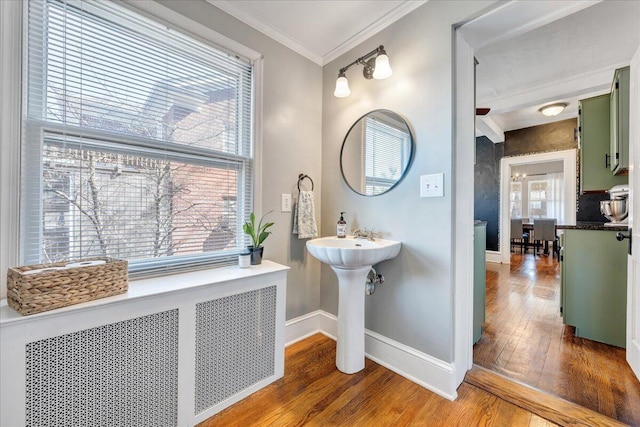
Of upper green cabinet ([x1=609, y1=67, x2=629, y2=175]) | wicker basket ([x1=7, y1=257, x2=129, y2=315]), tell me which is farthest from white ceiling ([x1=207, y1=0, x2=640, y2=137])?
wicker basket ([x1=7, y1=257, x2=129, y2=315])

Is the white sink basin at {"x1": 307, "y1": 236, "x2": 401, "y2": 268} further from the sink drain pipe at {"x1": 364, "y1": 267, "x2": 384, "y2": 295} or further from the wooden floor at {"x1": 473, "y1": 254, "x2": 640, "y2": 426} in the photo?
the wooden floor at {"x1": 473, "y1": 254, "x2": 640, "y2": 426}

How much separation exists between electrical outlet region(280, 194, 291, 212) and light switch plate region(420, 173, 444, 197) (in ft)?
3.16

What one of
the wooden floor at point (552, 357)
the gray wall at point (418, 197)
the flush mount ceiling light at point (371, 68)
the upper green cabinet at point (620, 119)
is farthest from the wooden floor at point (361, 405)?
the upper green cabinet at point (620, 119)

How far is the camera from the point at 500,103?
127 inches

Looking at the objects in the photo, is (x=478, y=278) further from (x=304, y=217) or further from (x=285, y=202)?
(x=285, y=202)

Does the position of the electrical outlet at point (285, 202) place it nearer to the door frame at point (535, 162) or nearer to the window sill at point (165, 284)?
the window sill at point (165, 284)

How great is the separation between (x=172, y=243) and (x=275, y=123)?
1.08 m

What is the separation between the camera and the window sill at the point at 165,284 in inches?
36.5

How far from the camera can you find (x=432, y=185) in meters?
1.55

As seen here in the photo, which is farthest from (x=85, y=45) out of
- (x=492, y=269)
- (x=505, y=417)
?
(x=492, y=269)

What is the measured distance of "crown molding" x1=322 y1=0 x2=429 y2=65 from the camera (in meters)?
1.63

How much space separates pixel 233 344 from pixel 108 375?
53cm

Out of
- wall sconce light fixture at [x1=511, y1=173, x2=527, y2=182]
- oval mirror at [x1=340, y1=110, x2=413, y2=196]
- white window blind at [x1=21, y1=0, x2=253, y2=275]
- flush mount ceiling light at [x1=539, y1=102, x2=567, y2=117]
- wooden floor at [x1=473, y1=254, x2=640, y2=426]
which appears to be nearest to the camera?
white window blind at [x1=21, y1=0, x2=253, y2=275]

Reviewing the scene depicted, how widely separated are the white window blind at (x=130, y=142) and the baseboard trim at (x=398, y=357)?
87 centimetres
